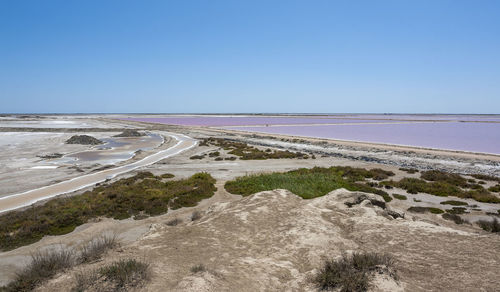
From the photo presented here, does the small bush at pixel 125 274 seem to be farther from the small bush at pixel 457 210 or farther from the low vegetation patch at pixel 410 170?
the low vegetation patch at pixel 410 170

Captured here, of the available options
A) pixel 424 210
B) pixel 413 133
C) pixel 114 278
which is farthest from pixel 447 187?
pixel 413 133

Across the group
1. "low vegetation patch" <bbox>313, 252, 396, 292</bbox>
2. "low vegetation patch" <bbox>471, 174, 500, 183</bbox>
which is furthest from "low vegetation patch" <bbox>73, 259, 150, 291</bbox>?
"low vegetation patch" <bbox>471, 174, 500, 183</bbox>

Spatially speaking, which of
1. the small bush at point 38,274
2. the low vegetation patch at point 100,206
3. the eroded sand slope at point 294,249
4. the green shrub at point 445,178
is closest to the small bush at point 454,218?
the eroded sand slope at point 294,249

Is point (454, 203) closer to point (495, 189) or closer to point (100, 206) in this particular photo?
point (495, 189)

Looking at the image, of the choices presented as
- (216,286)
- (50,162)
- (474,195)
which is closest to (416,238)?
(216,286)

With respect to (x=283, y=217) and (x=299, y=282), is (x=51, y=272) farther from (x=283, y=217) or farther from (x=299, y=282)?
(x=283, y=217)

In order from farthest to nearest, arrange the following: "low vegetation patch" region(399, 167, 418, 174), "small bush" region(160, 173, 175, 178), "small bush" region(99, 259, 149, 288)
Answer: "low vegetation patch" region(399, 167, 418, 174) < "small bush" region(160, 173, 175, 178) < "small bush" region(99, 259, 149, 288)

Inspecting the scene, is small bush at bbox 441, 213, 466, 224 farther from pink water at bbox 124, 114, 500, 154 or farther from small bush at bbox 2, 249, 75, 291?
pink water at bbox 124, 114, 500, 154
